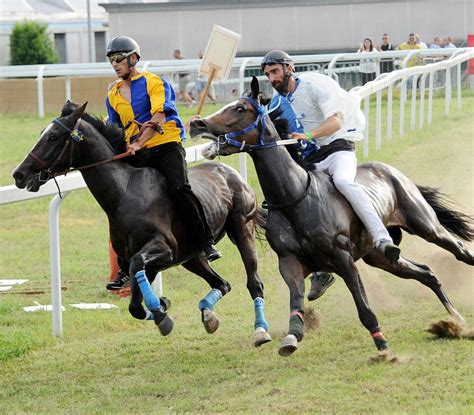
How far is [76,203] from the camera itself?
50.4ft

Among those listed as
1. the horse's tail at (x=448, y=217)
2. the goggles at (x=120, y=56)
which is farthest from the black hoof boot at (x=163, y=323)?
the horse's tail at (x=448, y=217)

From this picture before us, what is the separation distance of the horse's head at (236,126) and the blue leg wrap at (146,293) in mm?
1029

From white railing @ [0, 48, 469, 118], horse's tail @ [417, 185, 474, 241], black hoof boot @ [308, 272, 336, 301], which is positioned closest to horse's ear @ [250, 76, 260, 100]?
black hoof boot @ [308, 272, 336, 301]

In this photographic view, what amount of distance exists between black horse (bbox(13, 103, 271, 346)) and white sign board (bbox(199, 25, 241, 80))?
1970 mm

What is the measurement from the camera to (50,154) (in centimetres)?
802

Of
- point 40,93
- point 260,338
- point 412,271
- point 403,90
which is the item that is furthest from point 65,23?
point 260,338

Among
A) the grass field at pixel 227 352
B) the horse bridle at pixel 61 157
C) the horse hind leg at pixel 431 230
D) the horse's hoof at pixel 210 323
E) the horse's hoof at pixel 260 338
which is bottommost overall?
the grass field at pixel 227 352

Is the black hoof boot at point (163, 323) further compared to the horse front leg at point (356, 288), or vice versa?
the black hoof boot at point (163, 323)

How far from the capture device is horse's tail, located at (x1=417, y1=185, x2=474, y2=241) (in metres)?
9.66

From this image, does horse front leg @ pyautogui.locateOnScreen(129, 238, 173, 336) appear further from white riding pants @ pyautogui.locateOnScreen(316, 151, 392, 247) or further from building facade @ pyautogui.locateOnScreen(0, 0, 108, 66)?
building facade @ pyautogui.locateOnScreen(0, 0, 108, 66)

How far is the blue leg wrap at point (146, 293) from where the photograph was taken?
799cm

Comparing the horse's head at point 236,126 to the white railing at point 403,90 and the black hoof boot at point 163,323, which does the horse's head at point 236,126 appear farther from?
the white railing at point 403,90

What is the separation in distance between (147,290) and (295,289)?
1033 mm

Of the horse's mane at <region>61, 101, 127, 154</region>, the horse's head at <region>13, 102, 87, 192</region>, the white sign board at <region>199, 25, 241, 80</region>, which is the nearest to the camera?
the horse's head at <region>13, 102, 87, 192</region>
